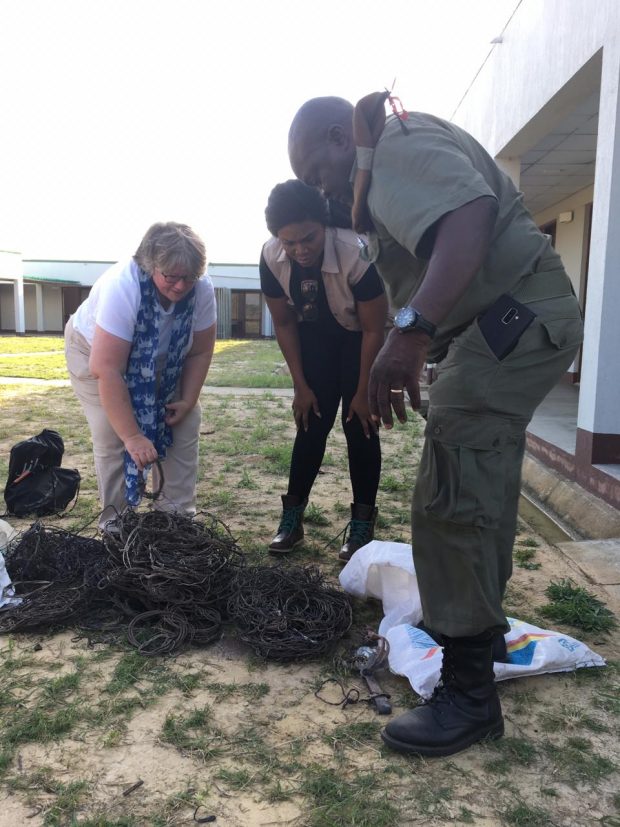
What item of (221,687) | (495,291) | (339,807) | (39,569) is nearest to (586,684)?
(339,807)

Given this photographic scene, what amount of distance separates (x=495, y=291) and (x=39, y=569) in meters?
2.19

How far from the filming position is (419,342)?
1612 mm

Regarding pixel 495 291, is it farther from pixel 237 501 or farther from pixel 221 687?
pixel 237 501

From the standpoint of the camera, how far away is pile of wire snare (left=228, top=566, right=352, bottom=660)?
2354 mm

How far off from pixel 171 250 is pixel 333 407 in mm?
1103

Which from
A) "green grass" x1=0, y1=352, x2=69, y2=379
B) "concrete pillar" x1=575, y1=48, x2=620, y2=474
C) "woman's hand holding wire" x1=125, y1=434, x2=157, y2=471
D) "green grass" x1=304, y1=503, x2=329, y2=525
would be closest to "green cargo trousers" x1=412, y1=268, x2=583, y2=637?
"woman's hand holding wire" x1=125, y1=434, x2=157, y2=471

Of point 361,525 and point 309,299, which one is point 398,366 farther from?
point 361,525

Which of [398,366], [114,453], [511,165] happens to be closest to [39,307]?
[511,165]

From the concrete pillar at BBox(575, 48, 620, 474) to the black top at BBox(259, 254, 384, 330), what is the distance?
1.85 meters

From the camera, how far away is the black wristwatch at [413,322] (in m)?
1.58

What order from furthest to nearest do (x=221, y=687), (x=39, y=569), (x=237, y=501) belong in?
1. (x=237, y=501)
2. (x=39, y=569)
3. (x=221, y=687)

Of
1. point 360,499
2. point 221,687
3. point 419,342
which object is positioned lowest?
point 221,687

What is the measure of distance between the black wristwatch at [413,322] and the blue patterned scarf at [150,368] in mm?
1781

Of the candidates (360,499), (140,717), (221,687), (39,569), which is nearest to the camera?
(140,717)
